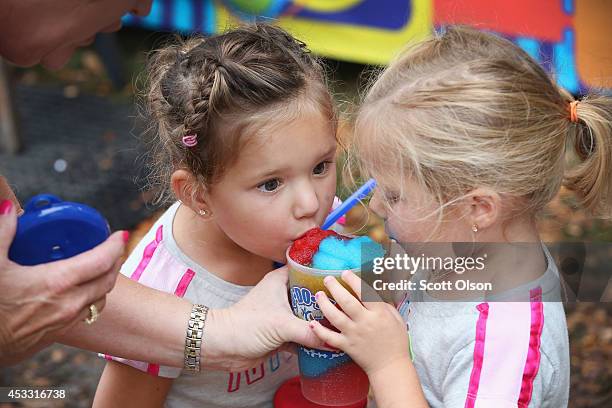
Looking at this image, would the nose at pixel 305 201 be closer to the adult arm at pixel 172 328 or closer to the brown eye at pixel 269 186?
the brown eye at pixel 269 186

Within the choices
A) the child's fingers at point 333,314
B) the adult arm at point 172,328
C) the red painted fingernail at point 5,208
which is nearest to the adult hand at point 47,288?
the red painted fingernail at point 5,208

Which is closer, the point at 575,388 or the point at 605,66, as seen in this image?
the point at 575,388

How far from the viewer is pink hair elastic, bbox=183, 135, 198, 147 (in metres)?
2.13

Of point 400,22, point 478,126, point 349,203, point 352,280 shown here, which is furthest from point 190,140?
point 400,22

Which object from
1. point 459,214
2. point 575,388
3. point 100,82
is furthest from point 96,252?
point 100,82

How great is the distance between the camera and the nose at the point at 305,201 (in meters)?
2.08

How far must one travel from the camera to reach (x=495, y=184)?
1.95 meters

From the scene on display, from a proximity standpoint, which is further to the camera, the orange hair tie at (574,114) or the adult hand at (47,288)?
the orange hair tie at (574,114)

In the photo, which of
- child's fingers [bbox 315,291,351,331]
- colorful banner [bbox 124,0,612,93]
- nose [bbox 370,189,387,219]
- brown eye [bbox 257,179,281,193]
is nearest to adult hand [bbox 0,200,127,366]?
brown eye [bbox 257,179,281,193]

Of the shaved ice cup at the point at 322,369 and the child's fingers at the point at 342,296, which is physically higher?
the child's fingers at the point at 342,296

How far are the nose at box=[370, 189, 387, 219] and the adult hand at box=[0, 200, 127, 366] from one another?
2.08ft

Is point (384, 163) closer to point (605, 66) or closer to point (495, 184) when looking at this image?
point (495, 184)

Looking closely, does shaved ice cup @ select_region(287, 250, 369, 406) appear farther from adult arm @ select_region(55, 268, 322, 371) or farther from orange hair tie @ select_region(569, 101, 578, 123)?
orange hair tie @ select_region(569, 101, 578, 123)

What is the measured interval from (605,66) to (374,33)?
74.1 inches
